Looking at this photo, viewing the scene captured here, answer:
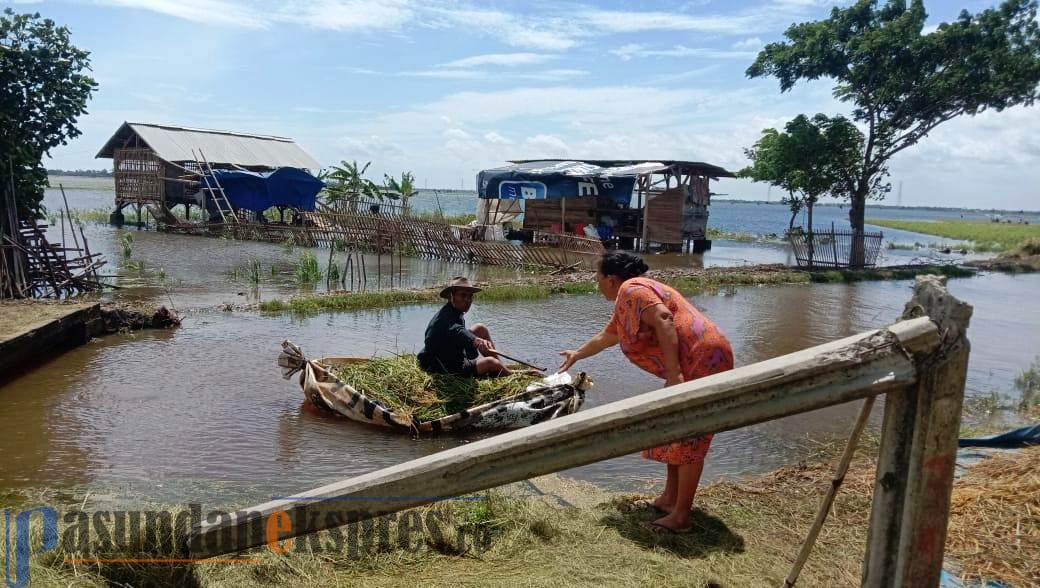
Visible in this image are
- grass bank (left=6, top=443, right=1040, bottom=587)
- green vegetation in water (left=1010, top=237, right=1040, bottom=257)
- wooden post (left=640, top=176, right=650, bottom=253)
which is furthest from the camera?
green vegetation in water (left=1010, top=237, right=1040, bottom=257)

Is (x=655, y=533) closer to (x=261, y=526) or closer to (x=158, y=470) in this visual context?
(x=261, y=526)

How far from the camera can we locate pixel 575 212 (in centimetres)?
2633

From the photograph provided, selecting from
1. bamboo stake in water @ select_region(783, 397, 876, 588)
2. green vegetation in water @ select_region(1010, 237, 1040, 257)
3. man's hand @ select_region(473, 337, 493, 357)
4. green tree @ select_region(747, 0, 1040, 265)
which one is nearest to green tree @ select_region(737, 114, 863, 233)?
green tree @ select_region(747, 0, 1040, 265)

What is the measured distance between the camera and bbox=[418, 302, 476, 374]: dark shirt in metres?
6.43

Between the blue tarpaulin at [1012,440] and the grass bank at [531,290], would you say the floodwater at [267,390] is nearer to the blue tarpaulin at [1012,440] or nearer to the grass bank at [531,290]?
the grass bank at [531,290]

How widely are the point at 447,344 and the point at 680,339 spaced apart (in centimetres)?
309

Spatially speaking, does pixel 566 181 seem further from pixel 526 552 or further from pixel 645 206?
pixel 526 552

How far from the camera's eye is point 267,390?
25.6 ft

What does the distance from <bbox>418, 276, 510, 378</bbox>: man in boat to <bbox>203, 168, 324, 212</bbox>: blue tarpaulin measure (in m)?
24.4

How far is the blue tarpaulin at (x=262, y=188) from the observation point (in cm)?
2873

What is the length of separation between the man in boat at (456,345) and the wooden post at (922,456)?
4501 millimetres

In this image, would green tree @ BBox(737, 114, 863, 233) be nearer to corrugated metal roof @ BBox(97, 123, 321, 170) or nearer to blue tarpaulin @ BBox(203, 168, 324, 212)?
blue tarpaulin @ BBox(203, 168, 324, 212)

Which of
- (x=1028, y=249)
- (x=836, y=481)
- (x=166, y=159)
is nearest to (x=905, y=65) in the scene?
(x=1028, y=249)

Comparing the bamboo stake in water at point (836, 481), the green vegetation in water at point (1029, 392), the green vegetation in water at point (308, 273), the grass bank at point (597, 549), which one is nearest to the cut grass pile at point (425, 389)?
→ the grass bank at point (597, 549)
